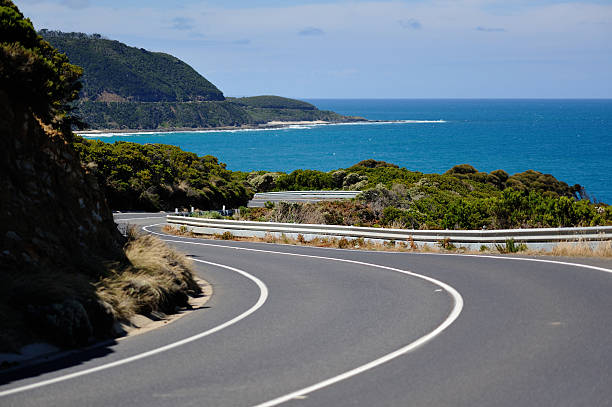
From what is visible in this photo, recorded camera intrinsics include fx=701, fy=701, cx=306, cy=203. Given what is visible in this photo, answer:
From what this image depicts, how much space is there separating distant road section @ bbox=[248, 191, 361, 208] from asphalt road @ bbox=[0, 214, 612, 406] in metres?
36.3

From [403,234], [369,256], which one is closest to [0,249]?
[369,256]

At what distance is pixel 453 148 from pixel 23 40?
164m

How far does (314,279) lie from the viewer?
14.9 metres

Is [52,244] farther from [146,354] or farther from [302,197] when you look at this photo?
[302,197]

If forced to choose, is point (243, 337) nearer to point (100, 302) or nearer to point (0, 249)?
point (100, 302)

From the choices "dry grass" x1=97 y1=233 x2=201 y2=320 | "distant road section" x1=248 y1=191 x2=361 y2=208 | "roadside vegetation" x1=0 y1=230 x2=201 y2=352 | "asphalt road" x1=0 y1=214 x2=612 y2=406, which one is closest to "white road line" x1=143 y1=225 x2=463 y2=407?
"asphalt road" x1=0 y1=214 x2=612 y2=406

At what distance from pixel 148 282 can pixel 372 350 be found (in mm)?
4572

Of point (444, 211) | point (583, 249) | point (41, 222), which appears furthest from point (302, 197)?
point (41, 222)

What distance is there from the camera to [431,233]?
1934 cm

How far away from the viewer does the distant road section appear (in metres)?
50.9

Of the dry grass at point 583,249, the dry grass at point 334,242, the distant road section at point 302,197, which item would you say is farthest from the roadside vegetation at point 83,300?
the distant road section at point 302,197

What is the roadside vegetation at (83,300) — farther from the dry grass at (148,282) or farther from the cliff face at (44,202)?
the cliff face at (44,202)

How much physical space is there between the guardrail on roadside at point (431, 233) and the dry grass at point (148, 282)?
25.1 ft

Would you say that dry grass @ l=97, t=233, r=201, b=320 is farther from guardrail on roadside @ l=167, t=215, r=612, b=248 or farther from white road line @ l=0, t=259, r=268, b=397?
guardrail on roadside @ l=167, t=215, r=612, b=248
